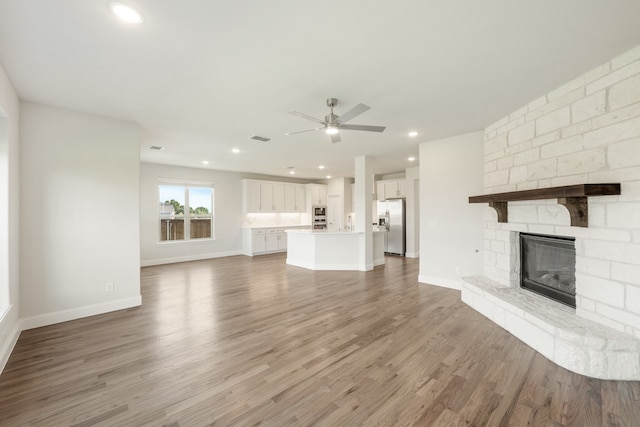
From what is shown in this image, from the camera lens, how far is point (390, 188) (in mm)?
8664

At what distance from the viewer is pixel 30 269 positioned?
327cm

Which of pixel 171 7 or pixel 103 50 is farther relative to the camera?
pixel 103 50

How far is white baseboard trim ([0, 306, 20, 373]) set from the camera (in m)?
2.46

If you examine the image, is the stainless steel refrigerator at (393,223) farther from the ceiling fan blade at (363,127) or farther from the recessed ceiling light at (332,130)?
the recessed ceiling light at (332,130)

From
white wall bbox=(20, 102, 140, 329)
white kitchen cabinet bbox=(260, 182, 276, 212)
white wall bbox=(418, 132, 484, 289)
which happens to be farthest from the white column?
white wall bbox=(20, 102, 140, 329)

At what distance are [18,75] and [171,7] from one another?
85.7 inches

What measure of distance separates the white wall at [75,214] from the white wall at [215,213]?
3633mm

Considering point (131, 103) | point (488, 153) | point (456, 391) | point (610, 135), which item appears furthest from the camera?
point (488, 153)

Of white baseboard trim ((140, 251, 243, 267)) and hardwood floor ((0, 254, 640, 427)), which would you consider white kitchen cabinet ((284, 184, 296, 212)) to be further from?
hardwood floor ((0, 254, 640, 427))

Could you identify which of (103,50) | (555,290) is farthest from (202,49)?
(555,290)

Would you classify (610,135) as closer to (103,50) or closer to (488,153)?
(488,153)

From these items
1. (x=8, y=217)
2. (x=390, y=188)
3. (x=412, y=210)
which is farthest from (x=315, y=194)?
(x=8, y=217)

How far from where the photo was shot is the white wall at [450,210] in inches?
177

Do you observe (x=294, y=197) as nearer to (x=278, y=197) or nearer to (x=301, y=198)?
(x=301, y=198)
